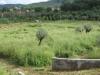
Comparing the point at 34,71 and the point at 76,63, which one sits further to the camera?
the point at 34,71

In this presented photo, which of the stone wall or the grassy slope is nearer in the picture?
the grassy slope

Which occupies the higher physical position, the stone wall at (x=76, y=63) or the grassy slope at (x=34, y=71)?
the stone wall at (x=76, y=63)

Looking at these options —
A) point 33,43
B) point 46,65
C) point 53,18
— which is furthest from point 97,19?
point 46,65

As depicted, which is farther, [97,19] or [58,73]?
[97,19]

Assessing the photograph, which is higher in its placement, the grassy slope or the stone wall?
the stone wall

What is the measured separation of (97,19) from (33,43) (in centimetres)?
3579

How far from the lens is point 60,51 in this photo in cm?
1465

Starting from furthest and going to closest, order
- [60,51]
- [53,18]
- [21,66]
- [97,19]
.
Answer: [53,18] < [97,19] < [60,51] < [21,66]

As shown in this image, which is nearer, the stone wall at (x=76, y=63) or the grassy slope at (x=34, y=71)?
the grassy slope at (x=34, y=71)

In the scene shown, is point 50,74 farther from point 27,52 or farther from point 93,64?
point 27,52

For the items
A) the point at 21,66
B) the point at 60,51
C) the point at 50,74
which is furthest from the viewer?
the point at 60,51

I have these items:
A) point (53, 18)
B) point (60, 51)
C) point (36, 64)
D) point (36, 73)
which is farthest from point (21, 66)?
point (53, 18)

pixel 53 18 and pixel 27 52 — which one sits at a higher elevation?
pixel 27 52

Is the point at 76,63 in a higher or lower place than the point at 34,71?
higher
